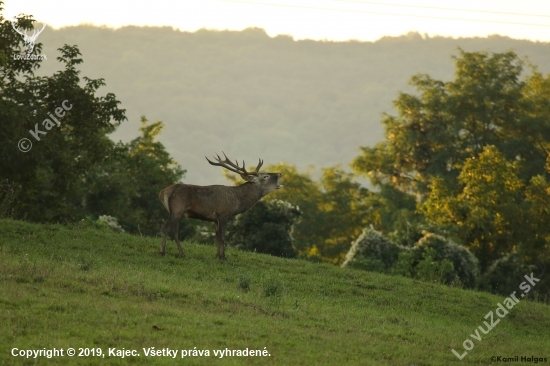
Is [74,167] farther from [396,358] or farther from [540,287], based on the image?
[540,287]

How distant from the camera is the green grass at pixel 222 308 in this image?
15.3m

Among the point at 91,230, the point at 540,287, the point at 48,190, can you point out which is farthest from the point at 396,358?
the point at 540,287

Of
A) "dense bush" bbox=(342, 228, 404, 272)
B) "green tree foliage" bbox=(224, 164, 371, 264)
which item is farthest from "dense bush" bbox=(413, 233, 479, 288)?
"green tree foliage" bbox=(224, 164, 371, 264)

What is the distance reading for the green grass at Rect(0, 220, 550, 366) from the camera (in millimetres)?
15305

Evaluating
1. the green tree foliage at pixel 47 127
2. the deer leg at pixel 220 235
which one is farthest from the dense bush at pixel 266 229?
the deer leg at pixel 220 235

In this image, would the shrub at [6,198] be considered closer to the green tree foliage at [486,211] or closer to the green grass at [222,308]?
the green grass at [222,308]

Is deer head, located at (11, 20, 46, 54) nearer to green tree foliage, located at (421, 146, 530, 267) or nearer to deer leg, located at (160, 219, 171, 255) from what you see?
deer leg, located at (160, 219, 171, 255)

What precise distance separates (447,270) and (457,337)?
17.8 meters

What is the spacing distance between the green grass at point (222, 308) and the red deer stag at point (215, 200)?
0.97 m

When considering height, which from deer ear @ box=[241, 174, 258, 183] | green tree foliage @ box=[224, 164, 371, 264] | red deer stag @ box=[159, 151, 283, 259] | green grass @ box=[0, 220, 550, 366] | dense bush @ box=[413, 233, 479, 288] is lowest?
green tree foliage @ box=[224, 164, 371, 264]

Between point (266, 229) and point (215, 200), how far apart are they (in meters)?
13.1

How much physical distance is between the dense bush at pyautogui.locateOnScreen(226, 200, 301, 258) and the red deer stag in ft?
36.7

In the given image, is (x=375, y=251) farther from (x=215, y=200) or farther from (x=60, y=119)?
(x=215, y=200)

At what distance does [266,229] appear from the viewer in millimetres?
38875
